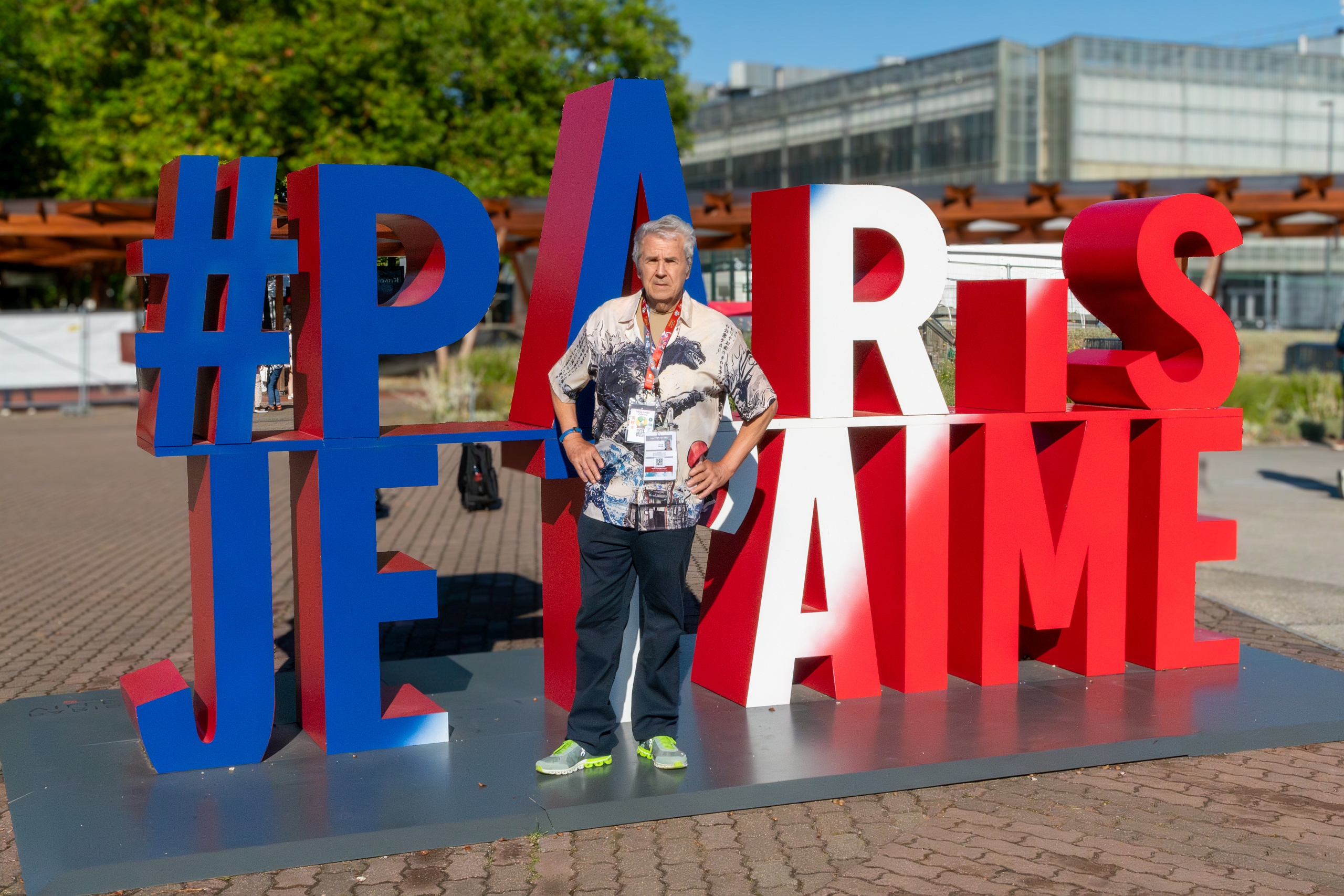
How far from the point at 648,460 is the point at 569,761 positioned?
111 centimetres

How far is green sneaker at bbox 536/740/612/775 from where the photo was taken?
4.49 meters

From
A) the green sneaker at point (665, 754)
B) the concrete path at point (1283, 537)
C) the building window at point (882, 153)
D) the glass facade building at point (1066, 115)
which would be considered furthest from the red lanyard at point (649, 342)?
→ the building window at point (882, 153)

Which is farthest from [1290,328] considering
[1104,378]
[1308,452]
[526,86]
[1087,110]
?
[1104,378]

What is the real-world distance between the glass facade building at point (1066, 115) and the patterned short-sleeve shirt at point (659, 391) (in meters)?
62.7

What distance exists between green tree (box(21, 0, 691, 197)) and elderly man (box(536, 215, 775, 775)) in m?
23.2

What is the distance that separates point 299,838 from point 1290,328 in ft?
186

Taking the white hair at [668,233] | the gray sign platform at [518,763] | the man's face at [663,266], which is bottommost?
the gray sign platform at [518,763]

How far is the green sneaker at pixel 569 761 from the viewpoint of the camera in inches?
177

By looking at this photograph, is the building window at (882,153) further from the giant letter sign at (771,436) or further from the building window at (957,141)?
the giant letter sign at (771,436)

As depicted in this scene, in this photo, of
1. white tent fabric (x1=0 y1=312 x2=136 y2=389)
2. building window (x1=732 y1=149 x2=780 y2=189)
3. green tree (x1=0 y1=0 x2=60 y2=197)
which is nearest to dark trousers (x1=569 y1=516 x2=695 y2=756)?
white tent fabric (x1=0 y1=312 x2=136 y2=389)

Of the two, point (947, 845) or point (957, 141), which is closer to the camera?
point (947, 845)

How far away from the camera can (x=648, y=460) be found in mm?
4301

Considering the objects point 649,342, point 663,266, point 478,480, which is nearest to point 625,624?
point 649,342

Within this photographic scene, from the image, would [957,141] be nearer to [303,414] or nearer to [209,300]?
[303,414]
